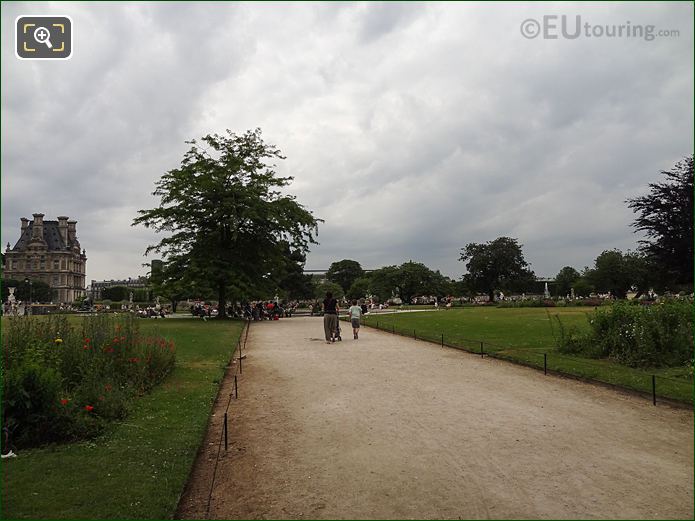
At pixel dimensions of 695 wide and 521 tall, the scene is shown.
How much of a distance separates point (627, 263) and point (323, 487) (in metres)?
83.8

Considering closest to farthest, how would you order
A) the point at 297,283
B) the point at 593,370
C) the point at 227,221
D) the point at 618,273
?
the point at 593,370 → the point at 227,221 → the point at 618,273 → the point at 297,283

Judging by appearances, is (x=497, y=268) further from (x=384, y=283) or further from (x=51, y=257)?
(x=51, y=257)

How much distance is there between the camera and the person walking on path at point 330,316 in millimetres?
19806

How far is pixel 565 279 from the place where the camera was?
125688 mm

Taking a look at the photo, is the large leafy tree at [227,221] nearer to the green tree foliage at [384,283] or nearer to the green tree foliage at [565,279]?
the green tree foliage at [384,283]

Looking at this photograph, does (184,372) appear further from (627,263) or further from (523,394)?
(627,263)

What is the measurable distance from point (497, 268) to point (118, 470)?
8740 cm

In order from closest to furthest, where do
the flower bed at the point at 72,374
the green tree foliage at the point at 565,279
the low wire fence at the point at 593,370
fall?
the flower bed at the point at 72,374 → the low wire fence at the point at 593,370 → the green tree foliage at the point at 565,279

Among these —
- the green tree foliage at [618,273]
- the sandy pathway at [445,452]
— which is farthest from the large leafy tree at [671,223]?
the green tree foliage at [618,273]

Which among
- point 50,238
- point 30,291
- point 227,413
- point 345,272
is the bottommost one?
point 227,413

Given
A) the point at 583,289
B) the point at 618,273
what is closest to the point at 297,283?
the point at 618,273

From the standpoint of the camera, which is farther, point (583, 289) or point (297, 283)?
point (583, 289)

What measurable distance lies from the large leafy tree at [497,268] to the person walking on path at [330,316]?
72.8m

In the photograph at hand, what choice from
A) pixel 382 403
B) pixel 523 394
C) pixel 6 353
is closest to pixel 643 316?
pixel 523 394
